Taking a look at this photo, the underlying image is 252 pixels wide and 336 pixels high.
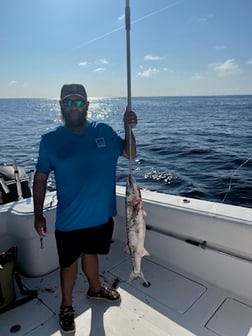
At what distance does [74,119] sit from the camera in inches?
84.2

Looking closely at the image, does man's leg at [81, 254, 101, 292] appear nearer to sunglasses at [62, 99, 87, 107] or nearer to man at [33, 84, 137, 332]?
man at [33, 84, 137, 332]

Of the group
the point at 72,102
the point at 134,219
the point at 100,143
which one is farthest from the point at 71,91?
the point at 134,219

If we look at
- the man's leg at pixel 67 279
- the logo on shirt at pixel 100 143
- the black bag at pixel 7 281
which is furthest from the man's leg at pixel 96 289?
the logo on shirt at pixel 100 143

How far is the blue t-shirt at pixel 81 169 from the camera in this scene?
2.07 metres

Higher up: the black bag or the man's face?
the man's face

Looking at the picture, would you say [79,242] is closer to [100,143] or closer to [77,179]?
[77,179]

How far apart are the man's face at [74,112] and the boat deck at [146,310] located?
149cm

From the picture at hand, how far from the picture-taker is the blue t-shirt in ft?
6.79

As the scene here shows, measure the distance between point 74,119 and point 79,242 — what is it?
0.90m

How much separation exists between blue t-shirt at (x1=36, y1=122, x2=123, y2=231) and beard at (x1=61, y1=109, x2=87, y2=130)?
0.05m

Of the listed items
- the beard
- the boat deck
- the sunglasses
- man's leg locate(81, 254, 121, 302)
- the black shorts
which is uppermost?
the sunglasses

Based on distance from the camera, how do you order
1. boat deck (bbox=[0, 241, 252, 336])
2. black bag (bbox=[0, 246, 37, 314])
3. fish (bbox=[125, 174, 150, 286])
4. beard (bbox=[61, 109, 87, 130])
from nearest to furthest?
fish (bbox=[125, 174, 150, 286]) → beard (bbox=[61, 109, 87, 130]) → boat deck (bbox=[0, 241, 252, 336]) → black bag (bbox=[0, 246, 37, 314])

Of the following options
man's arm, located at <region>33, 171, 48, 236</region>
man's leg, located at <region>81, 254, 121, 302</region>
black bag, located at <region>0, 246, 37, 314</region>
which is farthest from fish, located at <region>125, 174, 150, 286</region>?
black bag, located at <region>0, 246, 37, 314</region>

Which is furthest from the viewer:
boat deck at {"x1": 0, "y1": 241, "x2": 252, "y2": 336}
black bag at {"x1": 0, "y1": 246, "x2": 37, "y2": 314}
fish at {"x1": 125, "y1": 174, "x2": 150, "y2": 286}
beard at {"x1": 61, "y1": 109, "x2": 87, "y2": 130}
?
black bag at {"x1": 0, "y1": 246, "x2": 37, "y2": 314}
